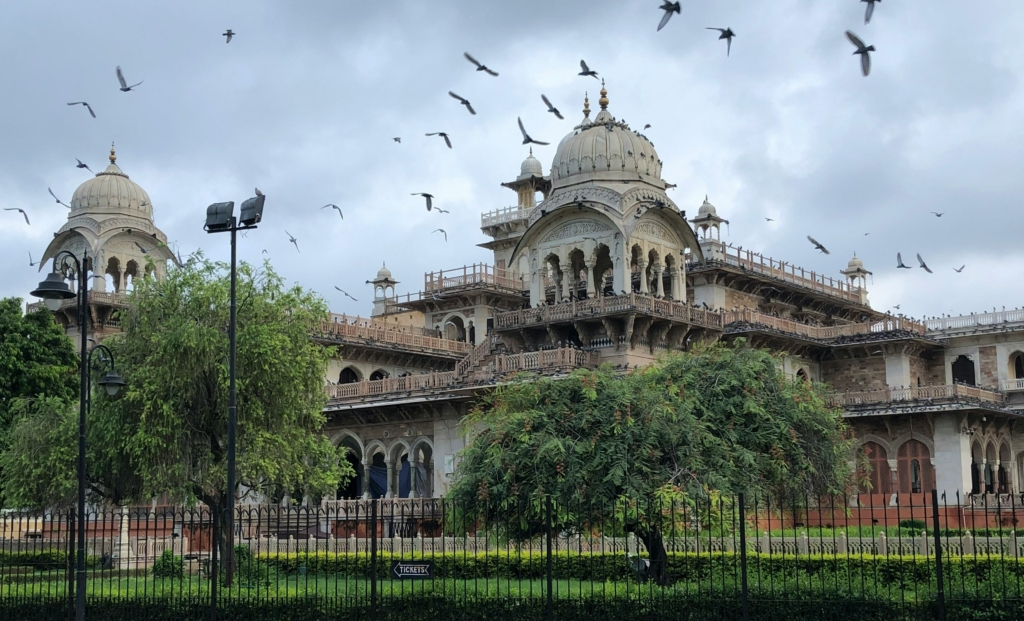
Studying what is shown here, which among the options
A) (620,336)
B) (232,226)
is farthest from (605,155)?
(232,226)

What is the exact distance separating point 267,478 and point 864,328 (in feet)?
82.6

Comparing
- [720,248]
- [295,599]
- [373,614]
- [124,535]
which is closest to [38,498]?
[124,535]

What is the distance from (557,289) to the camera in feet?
132

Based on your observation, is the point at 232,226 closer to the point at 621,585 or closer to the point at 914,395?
the point at 621,585

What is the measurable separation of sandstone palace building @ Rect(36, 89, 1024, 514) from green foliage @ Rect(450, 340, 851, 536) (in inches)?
447

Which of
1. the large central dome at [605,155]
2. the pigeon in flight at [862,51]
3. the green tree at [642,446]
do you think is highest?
the large central dome at [605,155]

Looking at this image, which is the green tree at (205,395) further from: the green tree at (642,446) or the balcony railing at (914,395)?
the balcony railing at (914,395)

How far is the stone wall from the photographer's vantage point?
44.1 meters

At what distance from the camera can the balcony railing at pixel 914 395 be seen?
38.3 meters

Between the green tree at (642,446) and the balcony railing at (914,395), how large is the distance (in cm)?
1557

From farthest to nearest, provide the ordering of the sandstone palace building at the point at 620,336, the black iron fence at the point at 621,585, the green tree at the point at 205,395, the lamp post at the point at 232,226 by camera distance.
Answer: the sandstone palace building at the point at 620,336 < the green tree at the point at 205,395 < the lamp post at the point at 232,226 < the black iron fence at the point at 621,585

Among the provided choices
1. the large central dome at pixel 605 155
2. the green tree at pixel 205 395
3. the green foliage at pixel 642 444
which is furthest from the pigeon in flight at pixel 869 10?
the large central dome at pixel 605 155

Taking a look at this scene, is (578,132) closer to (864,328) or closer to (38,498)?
(864,328)

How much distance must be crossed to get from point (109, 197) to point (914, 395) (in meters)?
30.1
